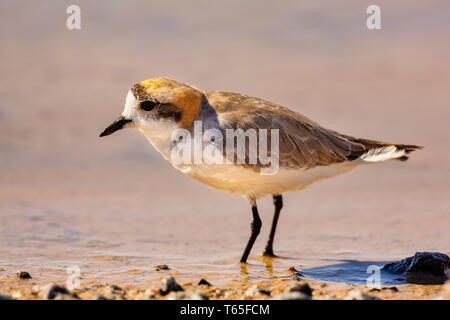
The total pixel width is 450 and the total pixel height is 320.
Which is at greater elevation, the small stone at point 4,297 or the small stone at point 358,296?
the small stone at point 4,297

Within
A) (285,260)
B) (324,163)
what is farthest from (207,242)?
(324,163)

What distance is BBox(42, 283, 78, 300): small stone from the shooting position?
4.98 metres

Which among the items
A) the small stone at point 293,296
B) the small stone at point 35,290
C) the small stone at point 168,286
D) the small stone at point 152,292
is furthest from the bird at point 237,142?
the small stone at point 35,290

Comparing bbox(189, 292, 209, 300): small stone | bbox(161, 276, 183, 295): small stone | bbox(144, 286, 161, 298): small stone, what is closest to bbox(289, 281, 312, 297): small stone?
bbox(189, 292, 209, 300): small stone

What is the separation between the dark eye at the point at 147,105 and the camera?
21.5ft

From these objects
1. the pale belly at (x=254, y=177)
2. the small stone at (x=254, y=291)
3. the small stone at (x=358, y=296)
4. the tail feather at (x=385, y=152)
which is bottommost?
the small stone at (x=358, y=296)

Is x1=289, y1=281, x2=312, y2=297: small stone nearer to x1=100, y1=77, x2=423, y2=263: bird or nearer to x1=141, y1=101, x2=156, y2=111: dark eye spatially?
x1=100, y1=77, x2=423, y2=263: bird

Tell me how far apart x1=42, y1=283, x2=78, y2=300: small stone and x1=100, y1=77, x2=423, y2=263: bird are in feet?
6.37

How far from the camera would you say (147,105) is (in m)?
6.54

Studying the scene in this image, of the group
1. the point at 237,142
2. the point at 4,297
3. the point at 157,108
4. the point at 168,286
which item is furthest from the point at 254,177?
the point at 4,297

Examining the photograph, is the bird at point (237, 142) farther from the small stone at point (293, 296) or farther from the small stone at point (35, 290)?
the small stone at point (35, 290)

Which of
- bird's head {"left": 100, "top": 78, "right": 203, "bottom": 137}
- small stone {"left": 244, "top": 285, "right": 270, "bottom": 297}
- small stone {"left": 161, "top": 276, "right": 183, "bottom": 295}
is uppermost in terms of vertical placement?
bird's head {"left": 100, "top": 78, "right": 203, "bottom": 137}

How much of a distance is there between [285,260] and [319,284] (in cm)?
125

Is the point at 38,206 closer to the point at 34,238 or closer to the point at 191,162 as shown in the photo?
the point at 34,238
